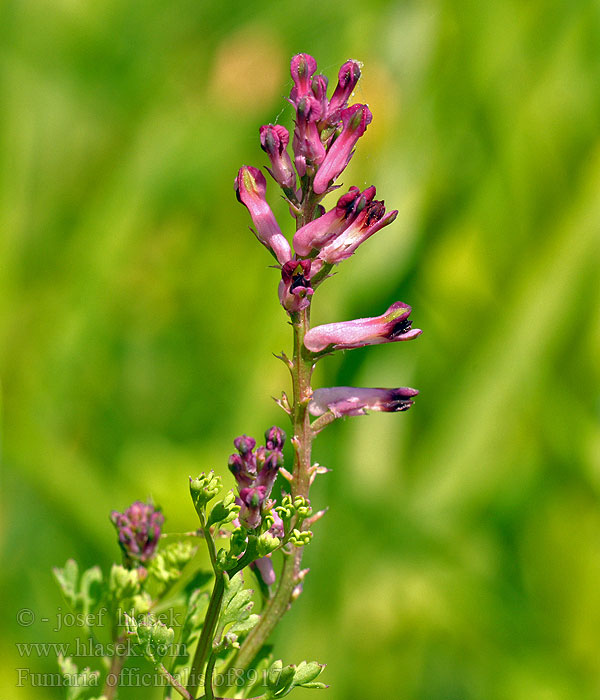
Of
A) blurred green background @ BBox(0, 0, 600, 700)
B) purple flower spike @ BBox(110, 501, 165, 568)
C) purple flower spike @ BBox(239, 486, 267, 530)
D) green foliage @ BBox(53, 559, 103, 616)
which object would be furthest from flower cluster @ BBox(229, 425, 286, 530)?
blurred green background @ BBox(0, 0, 600, 700)

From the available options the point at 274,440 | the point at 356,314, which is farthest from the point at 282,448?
the point at 356,314

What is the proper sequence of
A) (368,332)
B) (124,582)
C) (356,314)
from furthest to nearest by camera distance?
1. (356,314)
2. (124,582)
3. (368,332)

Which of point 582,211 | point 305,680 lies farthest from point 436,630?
point 305,680

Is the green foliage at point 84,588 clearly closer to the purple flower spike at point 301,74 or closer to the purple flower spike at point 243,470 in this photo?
the purple flower spike at point 243,470

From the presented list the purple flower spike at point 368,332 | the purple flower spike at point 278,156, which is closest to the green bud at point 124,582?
the purple flower spike at point 368,332

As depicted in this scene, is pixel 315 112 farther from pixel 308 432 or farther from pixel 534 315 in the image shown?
pixel 534 315

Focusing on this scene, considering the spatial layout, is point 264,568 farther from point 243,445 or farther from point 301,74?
point 301,74

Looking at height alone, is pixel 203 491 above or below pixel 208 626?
above
